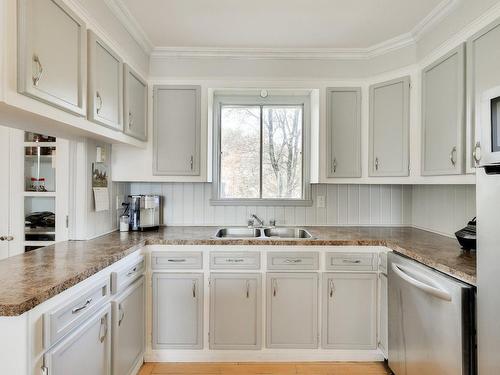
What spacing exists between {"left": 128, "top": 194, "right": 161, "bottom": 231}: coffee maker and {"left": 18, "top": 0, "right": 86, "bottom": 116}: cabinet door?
1.06 metres

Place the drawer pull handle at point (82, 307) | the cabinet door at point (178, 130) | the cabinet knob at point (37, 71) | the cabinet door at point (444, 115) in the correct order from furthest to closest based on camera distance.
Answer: the cabinet door at point (178, 130), the cabinet door at point (444, 115), the drawer pull handle at point (82, 307), the cabinet knob at point (37, 71)

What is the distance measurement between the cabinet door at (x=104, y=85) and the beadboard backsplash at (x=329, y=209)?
103 centimetres

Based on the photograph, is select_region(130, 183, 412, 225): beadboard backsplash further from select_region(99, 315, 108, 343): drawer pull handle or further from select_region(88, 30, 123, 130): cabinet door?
select_region(99, 315, 108, 343): drawer pull handle

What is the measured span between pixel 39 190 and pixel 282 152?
196cm

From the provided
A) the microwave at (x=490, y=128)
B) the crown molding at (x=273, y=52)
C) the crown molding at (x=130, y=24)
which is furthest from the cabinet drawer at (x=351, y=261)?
the crown molding at (x=130, y=24)

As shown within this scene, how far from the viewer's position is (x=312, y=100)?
275 centimetres

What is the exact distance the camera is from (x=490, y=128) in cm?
112

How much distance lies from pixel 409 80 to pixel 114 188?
2.44m

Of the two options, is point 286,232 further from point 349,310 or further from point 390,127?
point 390,127

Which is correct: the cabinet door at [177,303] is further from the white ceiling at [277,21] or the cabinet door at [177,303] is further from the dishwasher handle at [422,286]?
the white ceiling at [277,21]

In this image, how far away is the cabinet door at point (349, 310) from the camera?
2.17 metres

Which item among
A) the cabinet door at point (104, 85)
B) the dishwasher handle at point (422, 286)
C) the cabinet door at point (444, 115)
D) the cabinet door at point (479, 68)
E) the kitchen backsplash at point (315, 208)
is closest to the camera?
the dishwasher handle at point (422, 286)

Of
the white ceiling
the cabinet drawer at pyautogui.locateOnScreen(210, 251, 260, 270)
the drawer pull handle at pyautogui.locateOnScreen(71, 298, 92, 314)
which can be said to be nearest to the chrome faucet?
the cabinet drawer at pyautogui.locateOnScreen(210, 251, 260, 270)

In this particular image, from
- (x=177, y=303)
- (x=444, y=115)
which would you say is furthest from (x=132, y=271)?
(x=444, y=115)
